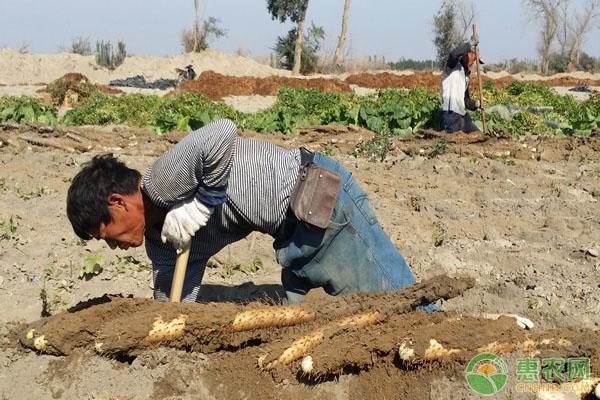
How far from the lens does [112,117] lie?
12945 mm

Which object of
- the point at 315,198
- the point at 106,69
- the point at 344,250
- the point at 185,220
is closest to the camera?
the point at 185,220

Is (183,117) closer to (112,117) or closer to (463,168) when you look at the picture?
(112,117)

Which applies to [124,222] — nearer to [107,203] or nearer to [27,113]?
[107,203]

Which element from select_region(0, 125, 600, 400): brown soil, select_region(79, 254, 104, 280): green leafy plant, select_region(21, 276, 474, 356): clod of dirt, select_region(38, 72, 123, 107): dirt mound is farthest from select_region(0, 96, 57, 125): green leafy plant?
select_region(21, 276, 474, 356): clod of dirt

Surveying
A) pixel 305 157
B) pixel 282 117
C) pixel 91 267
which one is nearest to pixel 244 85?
pixel 282 117

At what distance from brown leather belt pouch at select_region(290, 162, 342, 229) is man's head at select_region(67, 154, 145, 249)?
2.08 feet

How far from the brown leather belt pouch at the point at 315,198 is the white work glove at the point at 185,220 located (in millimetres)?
366

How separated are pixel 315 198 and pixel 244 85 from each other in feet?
64.3

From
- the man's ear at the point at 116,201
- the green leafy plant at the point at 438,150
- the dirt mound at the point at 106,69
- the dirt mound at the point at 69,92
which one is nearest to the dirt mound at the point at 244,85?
the dirt mound at the point at 69,92

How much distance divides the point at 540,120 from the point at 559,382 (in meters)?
10.5

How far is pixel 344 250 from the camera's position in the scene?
3.12 metres

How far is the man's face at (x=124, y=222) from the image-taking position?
2.81 meters

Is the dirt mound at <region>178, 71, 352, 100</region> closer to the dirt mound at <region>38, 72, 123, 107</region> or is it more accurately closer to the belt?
the dirt mound at <region>38, 72, 123, 107</region>

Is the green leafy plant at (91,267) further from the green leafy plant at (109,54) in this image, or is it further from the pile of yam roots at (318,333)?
the green leafy plant at (109,54)
